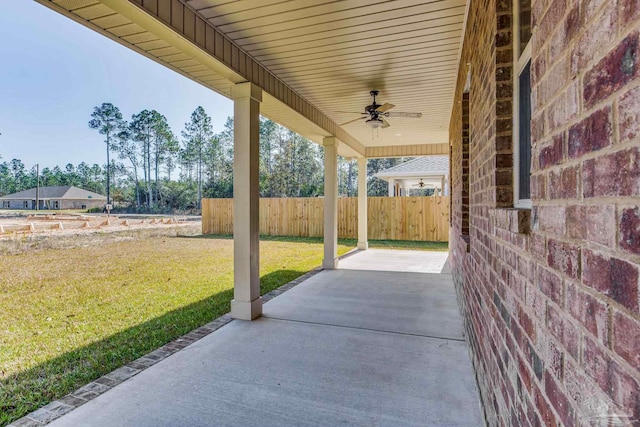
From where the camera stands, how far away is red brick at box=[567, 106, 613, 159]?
69cm

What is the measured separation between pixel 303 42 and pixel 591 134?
3575 millimetres

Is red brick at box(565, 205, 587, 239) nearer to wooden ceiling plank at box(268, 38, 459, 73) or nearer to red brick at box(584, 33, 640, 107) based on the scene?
red brick at box(584, 33, 640, 107)

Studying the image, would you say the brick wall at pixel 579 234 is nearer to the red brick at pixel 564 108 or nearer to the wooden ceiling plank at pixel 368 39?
the red brick at pixel 564 108

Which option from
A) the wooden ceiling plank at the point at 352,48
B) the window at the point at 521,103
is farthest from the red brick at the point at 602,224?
the wooden ceiling plank at the point at 352,48

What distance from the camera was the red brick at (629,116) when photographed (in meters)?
0.59

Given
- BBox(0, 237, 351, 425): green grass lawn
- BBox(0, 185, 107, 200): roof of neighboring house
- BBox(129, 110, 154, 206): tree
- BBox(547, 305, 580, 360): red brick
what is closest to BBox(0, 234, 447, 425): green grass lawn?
BBox(0, 237, 351, 425): green grass lawn

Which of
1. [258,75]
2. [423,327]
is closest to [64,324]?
[258,75]

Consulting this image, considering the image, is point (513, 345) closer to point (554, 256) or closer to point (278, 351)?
point (554, 256)

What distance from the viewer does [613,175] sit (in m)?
0.66

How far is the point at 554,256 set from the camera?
3.23 feet

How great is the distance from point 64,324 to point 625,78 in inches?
217

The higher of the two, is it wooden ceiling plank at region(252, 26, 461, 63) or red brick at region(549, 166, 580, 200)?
wooden ceiling plank at region(252, 26, 461, 63)

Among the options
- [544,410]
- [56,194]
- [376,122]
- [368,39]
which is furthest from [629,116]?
[56,194]

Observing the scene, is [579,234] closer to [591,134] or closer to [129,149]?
[591,134]
